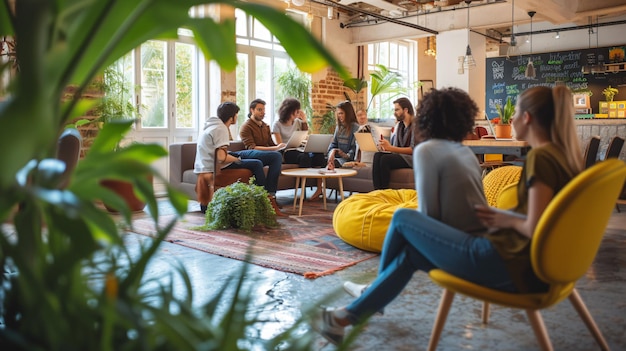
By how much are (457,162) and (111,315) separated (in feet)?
5.77

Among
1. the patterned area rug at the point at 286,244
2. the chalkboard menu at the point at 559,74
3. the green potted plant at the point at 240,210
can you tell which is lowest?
the patterned area rug at the point at 286,244

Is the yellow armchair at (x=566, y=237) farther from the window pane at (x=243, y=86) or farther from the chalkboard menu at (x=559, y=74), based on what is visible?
the chalkboard menu at (x=559, y=74)

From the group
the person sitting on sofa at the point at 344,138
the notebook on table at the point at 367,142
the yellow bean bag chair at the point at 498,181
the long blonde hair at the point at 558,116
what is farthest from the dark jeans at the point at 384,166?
the long blonde hair at the point at 558,116

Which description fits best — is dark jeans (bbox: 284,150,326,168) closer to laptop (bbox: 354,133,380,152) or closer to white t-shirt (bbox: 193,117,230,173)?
laptop (bbox: 354,133,380,152)

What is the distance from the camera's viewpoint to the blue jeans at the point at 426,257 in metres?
2.06

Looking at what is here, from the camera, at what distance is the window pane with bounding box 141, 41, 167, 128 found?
8.33m

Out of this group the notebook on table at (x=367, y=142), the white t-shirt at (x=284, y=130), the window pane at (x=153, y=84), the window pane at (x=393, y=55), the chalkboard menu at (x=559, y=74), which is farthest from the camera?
the window pane at (x=393, y=55)

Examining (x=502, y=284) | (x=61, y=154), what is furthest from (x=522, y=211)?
(x=61, y=154)

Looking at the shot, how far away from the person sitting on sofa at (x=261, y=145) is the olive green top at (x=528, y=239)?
15.0 feet

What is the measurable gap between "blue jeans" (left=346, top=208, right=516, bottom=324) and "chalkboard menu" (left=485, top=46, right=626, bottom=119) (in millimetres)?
10722

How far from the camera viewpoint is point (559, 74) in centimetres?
1267

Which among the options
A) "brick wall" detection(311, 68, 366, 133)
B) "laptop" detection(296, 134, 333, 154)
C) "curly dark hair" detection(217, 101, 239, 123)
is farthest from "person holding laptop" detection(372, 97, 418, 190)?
"brick wall" detection(311, 68, 366, 133)

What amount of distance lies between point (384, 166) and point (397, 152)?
0.21m

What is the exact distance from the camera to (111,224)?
90cm
